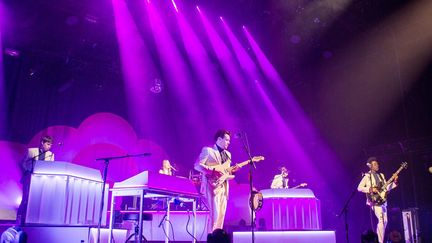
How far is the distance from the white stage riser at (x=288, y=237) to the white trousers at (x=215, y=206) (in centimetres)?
78

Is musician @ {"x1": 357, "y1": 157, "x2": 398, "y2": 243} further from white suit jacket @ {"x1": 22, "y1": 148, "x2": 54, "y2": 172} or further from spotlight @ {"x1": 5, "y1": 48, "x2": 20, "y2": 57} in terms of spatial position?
spotlight @ {"x1": 5, "y1": 48, "x2": 20, "y2": 57}

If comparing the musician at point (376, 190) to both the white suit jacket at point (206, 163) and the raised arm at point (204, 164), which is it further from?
the raised arm at point (204, 164)

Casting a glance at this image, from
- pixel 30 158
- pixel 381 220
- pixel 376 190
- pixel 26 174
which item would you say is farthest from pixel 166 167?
pixel 381 220

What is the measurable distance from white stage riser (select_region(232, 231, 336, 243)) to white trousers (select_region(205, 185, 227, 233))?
777 mm

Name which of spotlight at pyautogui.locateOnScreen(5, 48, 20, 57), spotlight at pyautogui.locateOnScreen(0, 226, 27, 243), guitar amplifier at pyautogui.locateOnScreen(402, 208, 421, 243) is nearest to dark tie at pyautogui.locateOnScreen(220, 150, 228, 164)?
spotlight at pyautogui.locateOnScreen(0, 226, 27, 243)

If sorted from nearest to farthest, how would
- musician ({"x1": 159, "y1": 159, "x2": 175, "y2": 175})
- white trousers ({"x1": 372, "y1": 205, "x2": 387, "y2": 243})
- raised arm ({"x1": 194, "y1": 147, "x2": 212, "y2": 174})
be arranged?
1. raised arm ({"x1": 194, "y1": 147, "x2": 212, "y2": 174})
2. white trousers ({"x1": 372, "y1": 205, "x2": 387, "y2": 243})
3. musician ({"x1": 159, "y1": 159, "x2": 175, "y2": 175})

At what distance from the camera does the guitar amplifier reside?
1085cm

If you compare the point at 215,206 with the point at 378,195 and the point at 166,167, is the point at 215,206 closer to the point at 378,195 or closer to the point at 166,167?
the point at 378,195

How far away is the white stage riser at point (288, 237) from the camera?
25.0 ft

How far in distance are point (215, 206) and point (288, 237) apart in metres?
1.90

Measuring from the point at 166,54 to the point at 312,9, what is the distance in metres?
5.17

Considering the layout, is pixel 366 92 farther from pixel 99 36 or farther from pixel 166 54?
pixel 99 36

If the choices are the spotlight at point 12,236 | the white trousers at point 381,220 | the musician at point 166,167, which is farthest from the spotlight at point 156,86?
the spotlight at point 12,236

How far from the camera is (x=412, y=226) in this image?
10.9 m
